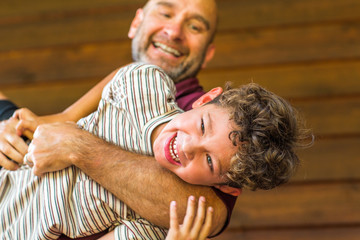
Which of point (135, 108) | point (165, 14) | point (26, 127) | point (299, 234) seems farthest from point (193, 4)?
point (299, 234)

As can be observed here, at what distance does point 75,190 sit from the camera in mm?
1424

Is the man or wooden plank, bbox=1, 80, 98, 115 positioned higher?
the man

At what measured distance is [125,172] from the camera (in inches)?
54.3

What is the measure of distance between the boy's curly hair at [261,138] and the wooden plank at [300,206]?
158 cm

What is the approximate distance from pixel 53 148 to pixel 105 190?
0.72ft

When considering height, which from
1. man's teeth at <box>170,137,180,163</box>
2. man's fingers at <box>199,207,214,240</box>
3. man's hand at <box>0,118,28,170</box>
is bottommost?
man's fingers at <box>199,207,214,240</box>

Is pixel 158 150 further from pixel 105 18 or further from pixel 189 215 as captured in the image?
pixel 105 18

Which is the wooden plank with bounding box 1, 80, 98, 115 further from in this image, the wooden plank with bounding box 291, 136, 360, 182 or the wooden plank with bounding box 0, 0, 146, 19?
the wooden plank with bounding box 291, 136, 360, 182

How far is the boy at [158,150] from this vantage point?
1271 mm

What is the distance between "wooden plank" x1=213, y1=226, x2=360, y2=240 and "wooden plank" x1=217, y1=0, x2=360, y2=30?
1.36 meters

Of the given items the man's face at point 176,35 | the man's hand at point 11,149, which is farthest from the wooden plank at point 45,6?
the man's hand at point 11,149

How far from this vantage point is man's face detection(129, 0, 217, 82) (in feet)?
6.64

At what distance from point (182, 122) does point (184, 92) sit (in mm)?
588

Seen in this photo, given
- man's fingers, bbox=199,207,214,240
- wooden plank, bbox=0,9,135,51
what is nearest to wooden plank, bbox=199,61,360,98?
wooden plank, bbox=0,9,135,51
